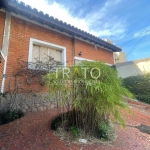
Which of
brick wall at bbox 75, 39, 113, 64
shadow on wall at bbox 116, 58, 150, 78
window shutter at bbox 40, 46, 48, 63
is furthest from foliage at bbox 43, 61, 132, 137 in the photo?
shadow on wall at bbox 116, 58, 150, 78

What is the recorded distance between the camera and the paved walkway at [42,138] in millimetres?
3725

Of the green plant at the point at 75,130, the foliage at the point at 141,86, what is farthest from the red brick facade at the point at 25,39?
the foliage at the point at 141,86

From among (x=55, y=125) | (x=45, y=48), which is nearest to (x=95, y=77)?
(x=55, y=125)

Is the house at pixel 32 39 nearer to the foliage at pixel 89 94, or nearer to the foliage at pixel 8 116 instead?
the foliage at pixel 8 116

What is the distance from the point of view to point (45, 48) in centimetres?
854

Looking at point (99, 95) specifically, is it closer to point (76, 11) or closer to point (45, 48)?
point (45, 48)

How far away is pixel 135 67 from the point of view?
14.6m

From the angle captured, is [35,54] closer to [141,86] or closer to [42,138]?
[42,138]

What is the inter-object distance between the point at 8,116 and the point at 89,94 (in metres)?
4.28

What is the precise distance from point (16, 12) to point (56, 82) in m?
5.79

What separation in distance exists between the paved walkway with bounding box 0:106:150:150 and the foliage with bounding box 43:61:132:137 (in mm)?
840

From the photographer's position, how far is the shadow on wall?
1359cm

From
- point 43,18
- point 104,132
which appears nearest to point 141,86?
point 104,132

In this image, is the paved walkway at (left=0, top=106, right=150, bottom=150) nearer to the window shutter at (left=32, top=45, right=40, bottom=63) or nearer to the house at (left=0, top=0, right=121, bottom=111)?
the house at (left=0, top=0, right=121, bottom=111)
